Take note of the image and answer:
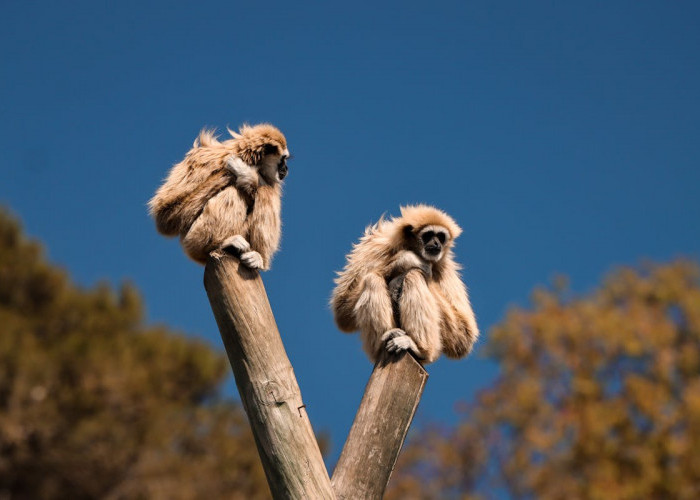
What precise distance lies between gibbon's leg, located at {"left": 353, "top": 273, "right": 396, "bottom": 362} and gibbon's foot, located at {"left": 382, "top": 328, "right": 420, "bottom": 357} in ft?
0.31

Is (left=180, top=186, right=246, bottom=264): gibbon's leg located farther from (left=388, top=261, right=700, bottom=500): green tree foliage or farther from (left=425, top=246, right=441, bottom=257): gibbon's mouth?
(left=388, top=261, right=700, bottom=500): green tree foliage

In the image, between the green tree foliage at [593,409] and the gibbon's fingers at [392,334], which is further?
the green tree foliage at [593,409]

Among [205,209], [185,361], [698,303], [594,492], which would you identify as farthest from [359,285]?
[185,361]

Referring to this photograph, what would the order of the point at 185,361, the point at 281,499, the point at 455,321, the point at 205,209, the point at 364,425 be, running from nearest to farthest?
the point at 281,499 → the point at 364,425 → the point at 205,209 → the point at 455,321 → the point at 185,361

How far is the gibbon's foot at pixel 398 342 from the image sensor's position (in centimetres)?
605

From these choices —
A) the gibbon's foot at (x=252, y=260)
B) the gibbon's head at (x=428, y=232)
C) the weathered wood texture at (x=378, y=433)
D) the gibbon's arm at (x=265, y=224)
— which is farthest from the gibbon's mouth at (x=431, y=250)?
the gibbon's foot at (x=252, y=260)

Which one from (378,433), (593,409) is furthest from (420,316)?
(593,409)

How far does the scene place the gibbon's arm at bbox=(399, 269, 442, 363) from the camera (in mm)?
6410

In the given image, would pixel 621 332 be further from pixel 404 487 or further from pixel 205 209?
pixel 205 209

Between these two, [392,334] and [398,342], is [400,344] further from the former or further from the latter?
[392,334]

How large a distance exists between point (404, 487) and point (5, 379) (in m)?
12.9

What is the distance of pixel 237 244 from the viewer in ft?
20.0

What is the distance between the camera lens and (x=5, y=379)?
80.9 ft

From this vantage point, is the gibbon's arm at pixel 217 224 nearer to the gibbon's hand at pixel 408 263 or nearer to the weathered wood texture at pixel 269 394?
the weathered wood texture at pixel 269 394
